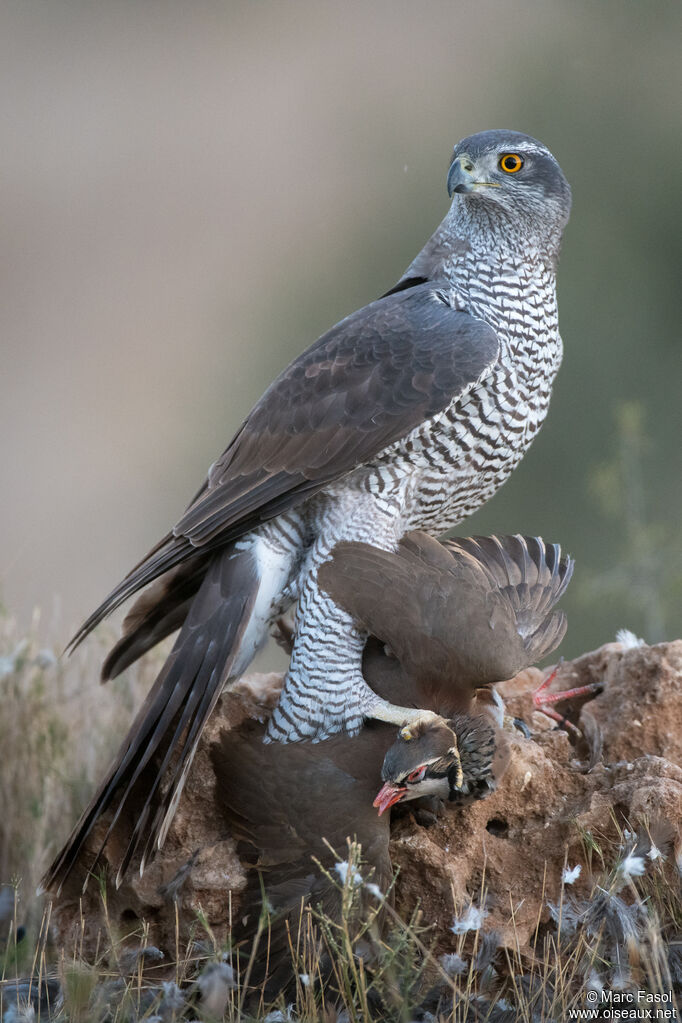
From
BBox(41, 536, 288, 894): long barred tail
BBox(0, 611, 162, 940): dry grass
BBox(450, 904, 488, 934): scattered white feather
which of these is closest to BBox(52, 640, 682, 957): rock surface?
BBox(450, 904, 488, 934): scattered white feather

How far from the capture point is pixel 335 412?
12.0 feet

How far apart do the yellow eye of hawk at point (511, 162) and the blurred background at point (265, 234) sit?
2.19 m

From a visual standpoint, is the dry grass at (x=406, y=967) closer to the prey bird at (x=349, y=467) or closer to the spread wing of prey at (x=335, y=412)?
the prey bird at (x=349, y=467)

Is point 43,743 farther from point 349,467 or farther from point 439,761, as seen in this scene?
point 439,761

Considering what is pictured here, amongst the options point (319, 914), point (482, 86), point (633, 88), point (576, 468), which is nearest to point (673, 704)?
point (319, 914)

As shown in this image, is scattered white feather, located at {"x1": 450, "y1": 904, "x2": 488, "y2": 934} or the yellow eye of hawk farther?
the yellow eye of hawk

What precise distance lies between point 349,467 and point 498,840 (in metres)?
1.21

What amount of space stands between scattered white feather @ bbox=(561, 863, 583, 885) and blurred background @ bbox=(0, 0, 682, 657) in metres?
2.71

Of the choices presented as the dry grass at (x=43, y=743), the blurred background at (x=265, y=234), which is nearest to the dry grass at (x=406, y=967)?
the dry grass at (x=43, y=743)

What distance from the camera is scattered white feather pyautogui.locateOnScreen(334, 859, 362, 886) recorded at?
274cm

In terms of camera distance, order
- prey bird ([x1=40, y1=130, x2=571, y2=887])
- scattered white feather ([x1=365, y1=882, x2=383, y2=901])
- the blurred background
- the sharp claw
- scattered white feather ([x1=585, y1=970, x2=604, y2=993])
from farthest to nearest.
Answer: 1. the blurred background
2. the sharp claw
3. prey bird ([x1=40, y1=130, x2=571, y2=887])
4. scattered white feather ([x1=585, y1=970, x2=604, y2=993])
5. scattered white feather ([x1=365, y1=882, x2=383, y2=901])

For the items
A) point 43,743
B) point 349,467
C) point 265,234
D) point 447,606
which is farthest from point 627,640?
point 265,234

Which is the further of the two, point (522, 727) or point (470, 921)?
point (522, 727)

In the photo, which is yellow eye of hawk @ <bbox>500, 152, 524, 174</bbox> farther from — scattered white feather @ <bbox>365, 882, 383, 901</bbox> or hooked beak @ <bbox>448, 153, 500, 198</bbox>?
scattered white feather @ <bbox>365, 882, 383, 901</bbox>
